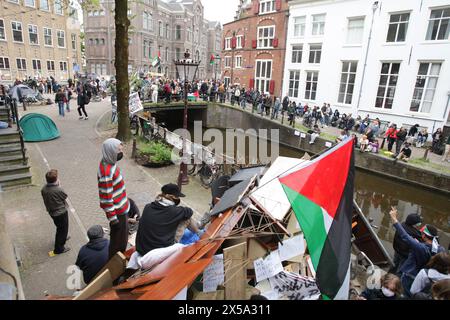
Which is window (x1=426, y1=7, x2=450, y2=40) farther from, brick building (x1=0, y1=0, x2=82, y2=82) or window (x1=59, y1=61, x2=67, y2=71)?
window (x1=59, y1=61, x2=67, y2=71)

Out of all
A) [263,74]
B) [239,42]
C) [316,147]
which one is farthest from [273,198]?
[239,42]

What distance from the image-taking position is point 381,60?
20.0 meters

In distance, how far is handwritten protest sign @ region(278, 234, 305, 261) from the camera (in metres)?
3.86

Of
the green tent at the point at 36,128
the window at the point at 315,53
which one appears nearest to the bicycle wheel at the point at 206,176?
the green tent at the point at 36,128

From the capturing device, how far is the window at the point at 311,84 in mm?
24778

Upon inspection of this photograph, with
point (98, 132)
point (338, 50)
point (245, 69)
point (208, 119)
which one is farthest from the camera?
point (245, 69)

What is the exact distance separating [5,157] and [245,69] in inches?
1056

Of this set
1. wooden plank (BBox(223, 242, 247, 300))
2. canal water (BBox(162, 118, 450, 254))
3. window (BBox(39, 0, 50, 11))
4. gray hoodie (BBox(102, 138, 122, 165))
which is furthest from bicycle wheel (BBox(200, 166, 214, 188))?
window (BBox(39, 0, 50, 11))

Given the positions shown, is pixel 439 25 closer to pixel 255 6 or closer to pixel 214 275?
pixel 255 6

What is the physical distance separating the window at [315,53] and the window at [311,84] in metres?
1.03

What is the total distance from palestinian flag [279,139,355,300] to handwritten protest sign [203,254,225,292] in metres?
1.00
